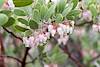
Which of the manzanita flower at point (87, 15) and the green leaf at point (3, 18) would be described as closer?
the green leaf at point (3, 18)

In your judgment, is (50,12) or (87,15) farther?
(87,15)

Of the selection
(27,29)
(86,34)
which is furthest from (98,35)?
(27,29)

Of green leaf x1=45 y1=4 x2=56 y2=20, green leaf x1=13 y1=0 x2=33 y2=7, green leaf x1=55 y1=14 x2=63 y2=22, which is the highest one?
green leaf x1=13 y1=0 x2=33 y2=7

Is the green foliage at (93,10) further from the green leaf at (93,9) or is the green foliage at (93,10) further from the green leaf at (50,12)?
the green leaf at (50,12)

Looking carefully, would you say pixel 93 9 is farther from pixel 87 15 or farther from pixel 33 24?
pixel 33 24

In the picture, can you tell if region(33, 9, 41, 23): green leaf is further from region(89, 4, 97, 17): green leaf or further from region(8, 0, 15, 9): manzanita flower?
region(89, 4, 97, 17): green leaf

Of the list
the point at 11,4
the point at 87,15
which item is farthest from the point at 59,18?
the point at 87,15

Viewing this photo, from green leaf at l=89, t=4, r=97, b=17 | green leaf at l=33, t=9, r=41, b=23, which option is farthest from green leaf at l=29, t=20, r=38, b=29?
green leaf at l=89, t=4, r=97, b=17

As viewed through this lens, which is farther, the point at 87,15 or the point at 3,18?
the point at 87,15

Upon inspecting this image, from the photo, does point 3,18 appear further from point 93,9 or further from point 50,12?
point 93,9

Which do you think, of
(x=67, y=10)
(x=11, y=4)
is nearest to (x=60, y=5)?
(x=67, y=10)

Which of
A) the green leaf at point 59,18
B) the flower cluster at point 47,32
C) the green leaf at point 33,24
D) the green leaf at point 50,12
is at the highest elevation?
the green leaf at point 50,12

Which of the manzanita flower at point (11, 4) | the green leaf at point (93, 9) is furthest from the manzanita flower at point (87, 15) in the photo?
the manzanita flower at point (11, 4)
